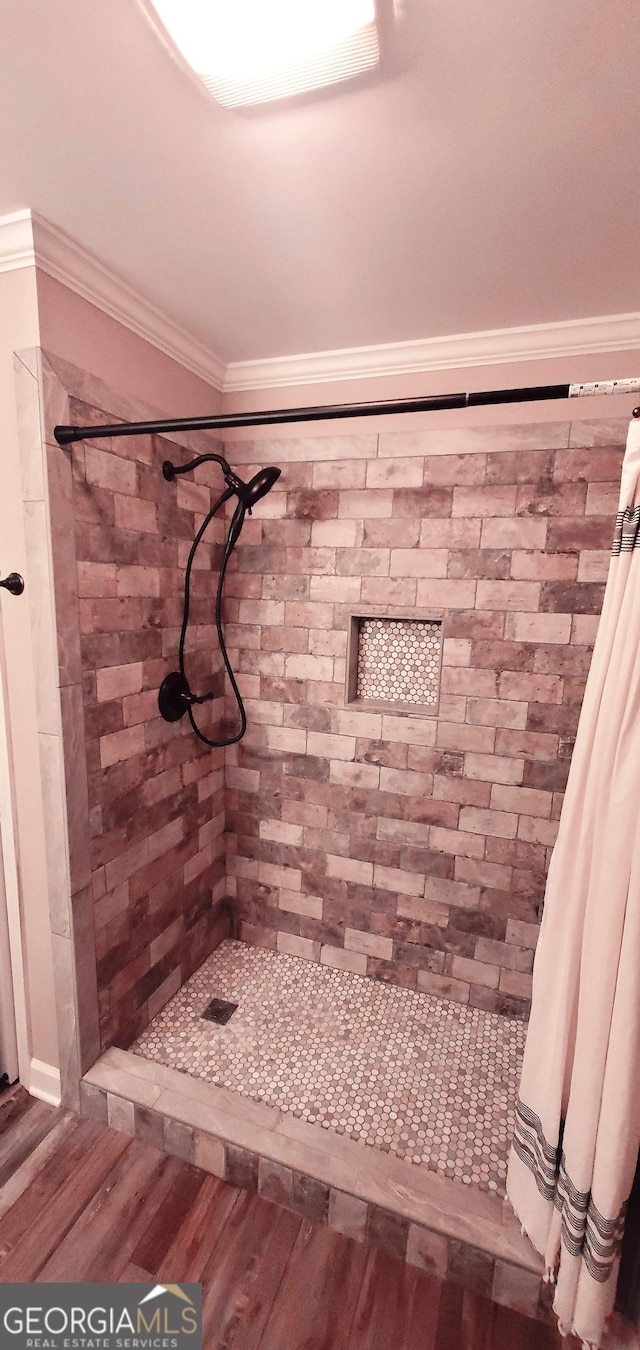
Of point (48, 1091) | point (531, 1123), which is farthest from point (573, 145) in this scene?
point (48, 1091)

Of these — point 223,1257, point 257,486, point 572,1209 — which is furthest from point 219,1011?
point 257,486

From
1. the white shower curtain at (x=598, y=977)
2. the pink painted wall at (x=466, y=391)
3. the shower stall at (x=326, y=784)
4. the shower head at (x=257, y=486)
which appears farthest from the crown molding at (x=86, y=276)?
the white shower curtain at (x=598, y=977)

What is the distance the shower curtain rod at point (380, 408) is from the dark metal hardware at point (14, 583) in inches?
14.2

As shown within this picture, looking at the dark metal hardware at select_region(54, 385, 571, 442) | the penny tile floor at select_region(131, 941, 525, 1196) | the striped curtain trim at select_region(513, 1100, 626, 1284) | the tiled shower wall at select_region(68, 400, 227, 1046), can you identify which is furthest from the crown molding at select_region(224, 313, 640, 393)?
the penny tile floor at select_region(131, 941, 525, 1196)

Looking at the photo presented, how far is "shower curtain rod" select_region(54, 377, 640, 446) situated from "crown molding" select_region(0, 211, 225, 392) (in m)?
0.40

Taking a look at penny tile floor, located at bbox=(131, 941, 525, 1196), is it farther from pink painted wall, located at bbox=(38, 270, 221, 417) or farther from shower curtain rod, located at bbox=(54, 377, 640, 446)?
pink painted wall, located at bbox=(38, 270, 221, 417)

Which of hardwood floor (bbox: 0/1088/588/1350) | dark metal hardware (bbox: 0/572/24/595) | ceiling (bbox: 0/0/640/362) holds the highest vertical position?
ceiling (bbox: 0/0/640/362)

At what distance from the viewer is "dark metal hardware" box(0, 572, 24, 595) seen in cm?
138

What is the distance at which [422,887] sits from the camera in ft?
6.80

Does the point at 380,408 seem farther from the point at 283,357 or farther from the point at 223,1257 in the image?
the point at 223,1257

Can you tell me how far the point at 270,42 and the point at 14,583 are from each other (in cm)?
117

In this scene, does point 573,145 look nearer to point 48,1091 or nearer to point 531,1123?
point 531,1123

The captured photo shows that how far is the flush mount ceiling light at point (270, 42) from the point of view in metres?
0.76

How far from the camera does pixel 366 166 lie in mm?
1076
